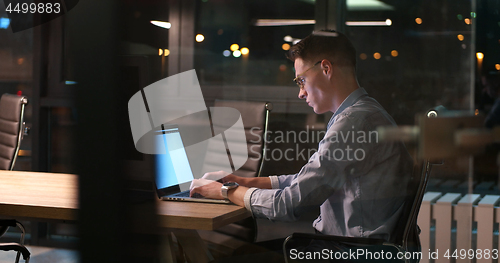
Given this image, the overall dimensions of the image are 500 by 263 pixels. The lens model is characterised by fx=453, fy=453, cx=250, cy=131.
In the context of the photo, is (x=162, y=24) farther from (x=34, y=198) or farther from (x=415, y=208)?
(x=34, y=198)

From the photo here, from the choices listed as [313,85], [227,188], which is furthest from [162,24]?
[227,188]

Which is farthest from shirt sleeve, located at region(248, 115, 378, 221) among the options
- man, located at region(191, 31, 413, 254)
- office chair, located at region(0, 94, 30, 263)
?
office chair, located at region(0, 94, 30, 263)

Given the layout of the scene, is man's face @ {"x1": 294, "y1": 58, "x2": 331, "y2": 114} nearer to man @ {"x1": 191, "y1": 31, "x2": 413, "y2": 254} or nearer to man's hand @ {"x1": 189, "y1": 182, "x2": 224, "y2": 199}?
man @ {"x1": 191, "y1": 31, "x2": 413, "y2": 254}

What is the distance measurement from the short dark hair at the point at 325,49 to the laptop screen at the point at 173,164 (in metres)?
0.48

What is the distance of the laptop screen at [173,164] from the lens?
98 centimetres

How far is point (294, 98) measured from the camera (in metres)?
1.46

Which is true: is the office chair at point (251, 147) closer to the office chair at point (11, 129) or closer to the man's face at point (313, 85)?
the man's face at point (313, 85)

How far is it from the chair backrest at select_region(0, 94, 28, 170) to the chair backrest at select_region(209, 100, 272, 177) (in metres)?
1.47

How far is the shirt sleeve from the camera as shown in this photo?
1348 mm

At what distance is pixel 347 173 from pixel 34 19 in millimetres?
2796

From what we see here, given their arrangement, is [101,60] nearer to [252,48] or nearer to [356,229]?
[252,48]

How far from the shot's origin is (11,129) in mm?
2658

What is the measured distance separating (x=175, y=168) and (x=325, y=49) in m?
0.62

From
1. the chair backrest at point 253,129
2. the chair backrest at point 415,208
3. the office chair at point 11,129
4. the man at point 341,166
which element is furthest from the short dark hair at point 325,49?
the office chair at point 11,129
